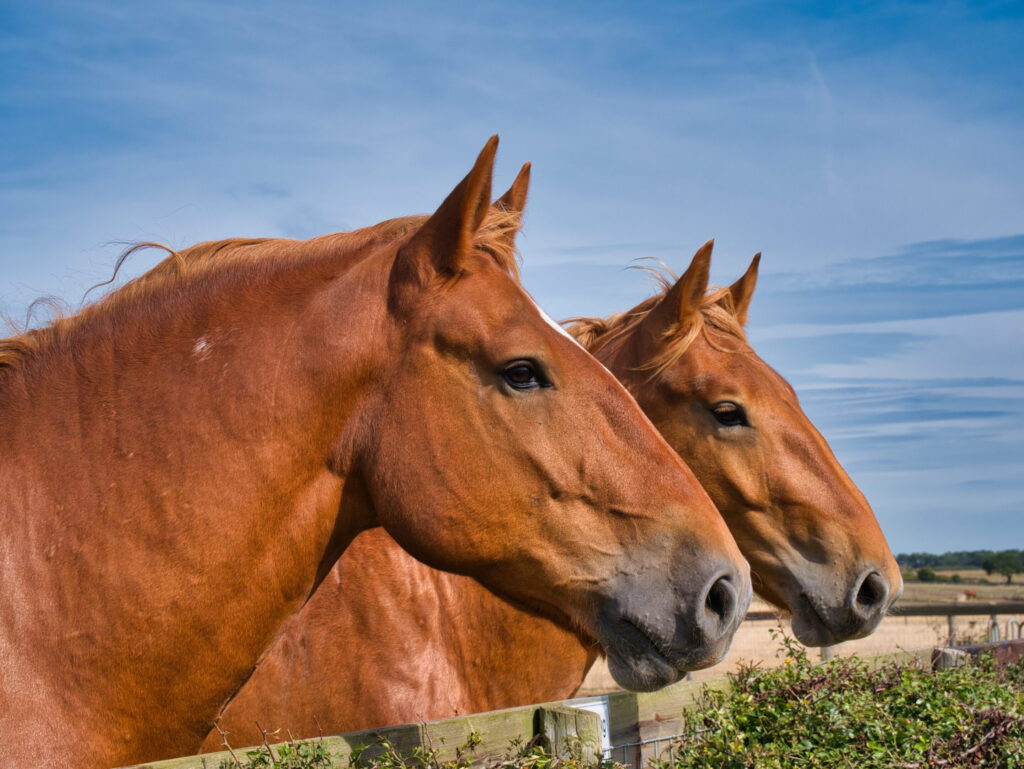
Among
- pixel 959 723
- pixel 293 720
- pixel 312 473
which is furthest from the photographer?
pixel 959 723

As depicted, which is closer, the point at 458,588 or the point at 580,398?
the point at 580,398

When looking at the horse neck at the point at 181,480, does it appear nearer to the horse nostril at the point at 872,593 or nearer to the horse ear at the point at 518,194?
the horse ear at the point at 518,194

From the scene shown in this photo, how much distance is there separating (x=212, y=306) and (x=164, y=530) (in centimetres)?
73

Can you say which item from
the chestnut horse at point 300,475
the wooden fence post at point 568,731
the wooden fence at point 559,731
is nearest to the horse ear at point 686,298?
the wooden fence at point 559,731

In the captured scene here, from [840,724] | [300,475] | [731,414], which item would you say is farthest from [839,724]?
[300,475]

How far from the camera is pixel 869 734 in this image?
3.86 m

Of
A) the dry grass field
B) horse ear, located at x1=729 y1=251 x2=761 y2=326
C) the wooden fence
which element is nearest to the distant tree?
the dry grass field

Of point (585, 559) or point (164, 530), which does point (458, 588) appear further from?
point (164, 530)

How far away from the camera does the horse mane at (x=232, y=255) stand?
303 cm

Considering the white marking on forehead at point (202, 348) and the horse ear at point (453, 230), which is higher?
the horse ear at point (453, 230)

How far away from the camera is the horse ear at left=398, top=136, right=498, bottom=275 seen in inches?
117

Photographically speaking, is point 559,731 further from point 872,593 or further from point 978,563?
point 978,563

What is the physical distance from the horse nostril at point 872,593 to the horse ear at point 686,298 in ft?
5.07

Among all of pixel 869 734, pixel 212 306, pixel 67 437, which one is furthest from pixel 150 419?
pixel 869 734
